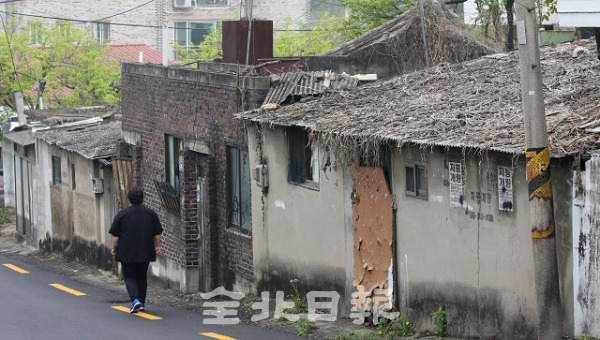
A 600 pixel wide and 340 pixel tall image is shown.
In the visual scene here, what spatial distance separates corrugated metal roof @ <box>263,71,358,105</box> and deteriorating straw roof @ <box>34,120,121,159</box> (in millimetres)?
7308

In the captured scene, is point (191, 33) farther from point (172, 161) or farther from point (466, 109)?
point (466, 109)

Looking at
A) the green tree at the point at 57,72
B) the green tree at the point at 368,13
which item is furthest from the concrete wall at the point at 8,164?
the green tree at the point at 368,13

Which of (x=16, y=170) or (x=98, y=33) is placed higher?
(x=98, y=33)

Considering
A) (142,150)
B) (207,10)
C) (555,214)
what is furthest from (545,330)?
(207,10)

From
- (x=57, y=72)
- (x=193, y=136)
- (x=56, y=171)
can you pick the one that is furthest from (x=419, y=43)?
(x=57, y=72)

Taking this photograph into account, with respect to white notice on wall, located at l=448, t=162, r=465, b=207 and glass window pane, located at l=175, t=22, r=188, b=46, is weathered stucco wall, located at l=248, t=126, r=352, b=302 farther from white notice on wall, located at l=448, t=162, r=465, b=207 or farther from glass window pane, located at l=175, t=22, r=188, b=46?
glass window pane, located at l=175, t=22, r=188, b=46

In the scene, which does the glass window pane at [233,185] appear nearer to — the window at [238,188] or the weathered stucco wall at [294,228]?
the window at [238,188]

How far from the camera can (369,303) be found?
548 inches

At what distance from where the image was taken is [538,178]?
1015cm

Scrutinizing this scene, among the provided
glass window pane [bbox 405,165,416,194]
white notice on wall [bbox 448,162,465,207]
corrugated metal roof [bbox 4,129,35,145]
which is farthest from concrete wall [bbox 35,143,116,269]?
white notice on wall [bbox 448,162,465,207]

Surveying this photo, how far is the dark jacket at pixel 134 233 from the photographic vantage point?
49.5 ft

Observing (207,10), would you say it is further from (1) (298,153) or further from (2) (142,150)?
(1) (298,153)

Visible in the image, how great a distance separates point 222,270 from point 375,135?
612cm

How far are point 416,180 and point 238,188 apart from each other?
5.22m
